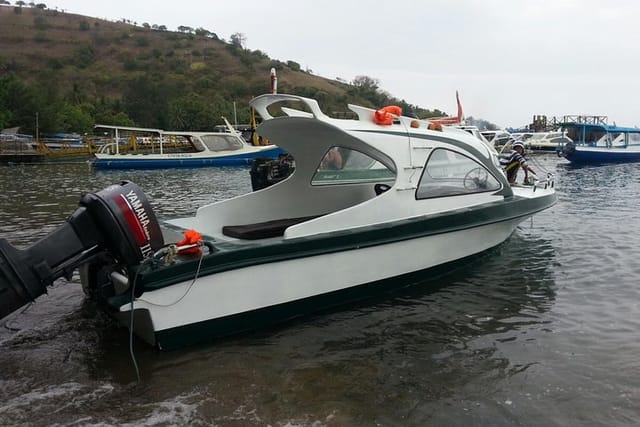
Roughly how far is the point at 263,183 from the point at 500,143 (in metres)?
27.1

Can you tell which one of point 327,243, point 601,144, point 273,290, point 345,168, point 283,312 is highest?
point 601,144

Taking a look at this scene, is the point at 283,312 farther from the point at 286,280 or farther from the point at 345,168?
the point at 345,168

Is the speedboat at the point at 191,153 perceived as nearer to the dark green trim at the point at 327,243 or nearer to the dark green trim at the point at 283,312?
the dark green trim at the point at 327,243

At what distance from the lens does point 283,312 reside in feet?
17.5

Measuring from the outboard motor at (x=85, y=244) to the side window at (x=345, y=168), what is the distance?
3036 mm

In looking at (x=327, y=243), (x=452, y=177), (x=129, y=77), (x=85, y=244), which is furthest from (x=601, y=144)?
(x=129, y=77)

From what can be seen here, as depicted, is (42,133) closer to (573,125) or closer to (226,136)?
(226,136)

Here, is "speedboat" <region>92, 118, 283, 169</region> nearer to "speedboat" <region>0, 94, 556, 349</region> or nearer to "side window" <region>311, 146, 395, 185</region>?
"side window" <region>311, 146, 395, 185</region>

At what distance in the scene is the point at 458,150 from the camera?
689 centimetres

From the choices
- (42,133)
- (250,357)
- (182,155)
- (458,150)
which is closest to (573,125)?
(182,155)

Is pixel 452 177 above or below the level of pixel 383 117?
below

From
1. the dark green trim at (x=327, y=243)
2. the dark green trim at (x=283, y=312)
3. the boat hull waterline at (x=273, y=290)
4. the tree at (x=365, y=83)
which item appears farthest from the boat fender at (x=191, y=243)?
the tree at (x=365, y=83)

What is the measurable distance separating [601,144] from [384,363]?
3566 centimetres

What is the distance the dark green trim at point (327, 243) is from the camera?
14.6 ft
